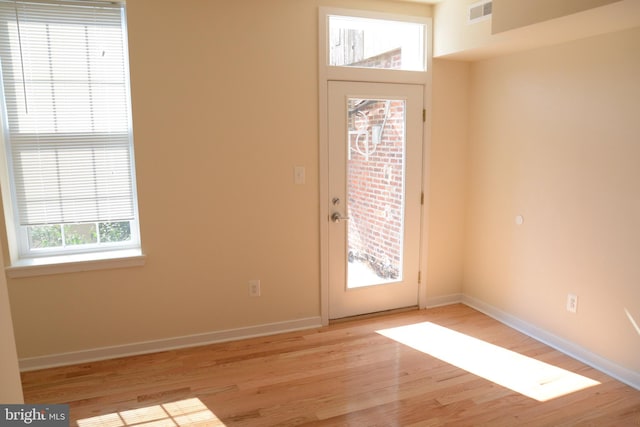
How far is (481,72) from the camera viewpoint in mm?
3666

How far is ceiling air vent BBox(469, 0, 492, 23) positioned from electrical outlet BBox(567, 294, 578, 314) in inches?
78.9

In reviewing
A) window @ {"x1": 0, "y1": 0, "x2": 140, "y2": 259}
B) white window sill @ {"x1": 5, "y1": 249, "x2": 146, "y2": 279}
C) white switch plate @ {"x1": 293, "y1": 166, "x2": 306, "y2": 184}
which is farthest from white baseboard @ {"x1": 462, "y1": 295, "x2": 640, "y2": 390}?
window @ {"x1": 0, "y1": 0, "x2": 140, "y2": 259}

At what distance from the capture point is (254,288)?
334cm

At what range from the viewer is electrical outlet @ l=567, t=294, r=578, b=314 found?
300cm

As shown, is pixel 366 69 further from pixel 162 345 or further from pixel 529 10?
pixel 162 345

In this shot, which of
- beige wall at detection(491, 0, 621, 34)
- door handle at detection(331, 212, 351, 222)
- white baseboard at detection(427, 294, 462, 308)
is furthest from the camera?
white baseboard at detection(427, 294, 462, 308)

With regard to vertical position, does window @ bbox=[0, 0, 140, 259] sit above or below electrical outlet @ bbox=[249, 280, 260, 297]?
above

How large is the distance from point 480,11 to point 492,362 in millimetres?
2414

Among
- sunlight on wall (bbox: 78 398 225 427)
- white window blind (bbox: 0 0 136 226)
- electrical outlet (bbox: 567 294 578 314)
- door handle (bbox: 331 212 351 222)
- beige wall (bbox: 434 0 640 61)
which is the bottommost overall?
sunlight on wall (bbox: 78 398 225 427)

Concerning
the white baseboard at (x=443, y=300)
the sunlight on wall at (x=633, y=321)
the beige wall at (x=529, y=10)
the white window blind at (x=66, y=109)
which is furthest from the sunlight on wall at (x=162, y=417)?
the beige wall at (x=529, y=10)

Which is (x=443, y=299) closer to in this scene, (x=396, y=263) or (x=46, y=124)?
(x=396, y=263)

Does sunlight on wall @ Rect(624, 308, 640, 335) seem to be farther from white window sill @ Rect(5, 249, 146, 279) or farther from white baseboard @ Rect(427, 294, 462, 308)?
white window sill @ Rect(5, 249, 146, 279)

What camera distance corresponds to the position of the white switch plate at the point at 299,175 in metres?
3.30

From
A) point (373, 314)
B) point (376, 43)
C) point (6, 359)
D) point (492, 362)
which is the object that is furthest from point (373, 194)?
point (6, 359)
